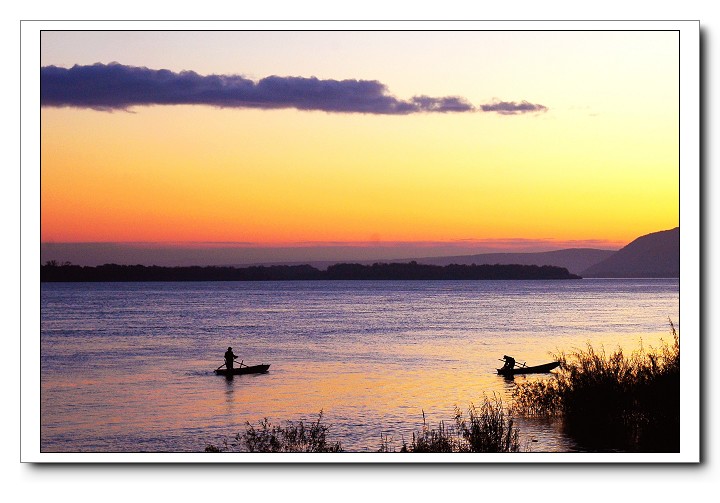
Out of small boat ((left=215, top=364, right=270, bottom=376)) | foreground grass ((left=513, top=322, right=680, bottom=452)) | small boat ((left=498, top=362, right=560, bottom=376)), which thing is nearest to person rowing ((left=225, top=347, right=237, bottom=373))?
small boat ((left=215, top=364, right=270, bottom=376))

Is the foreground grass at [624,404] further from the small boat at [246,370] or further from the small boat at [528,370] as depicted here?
the small boat at [246,370]

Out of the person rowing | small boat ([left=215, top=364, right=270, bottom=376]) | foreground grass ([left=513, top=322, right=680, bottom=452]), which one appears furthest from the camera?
small boat ([left=215, top=364, right=270, bottom=376])

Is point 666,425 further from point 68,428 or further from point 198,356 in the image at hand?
point 198,356

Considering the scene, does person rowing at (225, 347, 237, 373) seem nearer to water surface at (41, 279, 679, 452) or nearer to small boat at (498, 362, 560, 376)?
water surface at (41, 279, 679, 452)

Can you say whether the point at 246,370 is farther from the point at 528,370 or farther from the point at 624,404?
the point at 624,404

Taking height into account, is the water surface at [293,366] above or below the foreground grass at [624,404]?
below

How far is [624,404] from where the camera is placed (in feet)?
31.0

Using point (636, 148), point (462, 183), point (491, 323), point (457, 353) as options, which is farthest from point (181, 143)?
point (491, 323)

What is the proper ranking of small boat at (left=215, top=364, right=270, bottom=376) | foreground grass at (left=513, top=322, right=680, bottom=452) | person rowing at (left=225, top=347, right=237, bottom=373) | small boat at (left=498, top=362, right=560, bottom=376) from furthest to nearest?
small boat at (left=215, top=364, right=270, bottom=376), person rowing at (left=225, top=347, right=237, bottom=373), small boat at (left=498, top=362, right=560, bottom=376), foreground grass at (left=513, top=322, right=680, bottom=452)

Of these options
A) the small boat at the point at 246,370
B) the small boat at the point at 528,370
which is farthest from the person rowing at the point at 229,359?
the small boat at the point at 528,370

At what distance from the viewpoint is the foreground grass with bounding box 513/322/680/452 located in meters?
8.33

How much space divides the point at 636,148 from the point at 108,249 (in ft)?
20.4

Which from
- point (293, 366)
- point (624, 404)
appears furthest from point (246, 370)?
point (624, 404)

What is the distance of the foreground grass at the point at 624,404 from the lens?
27.3ft
